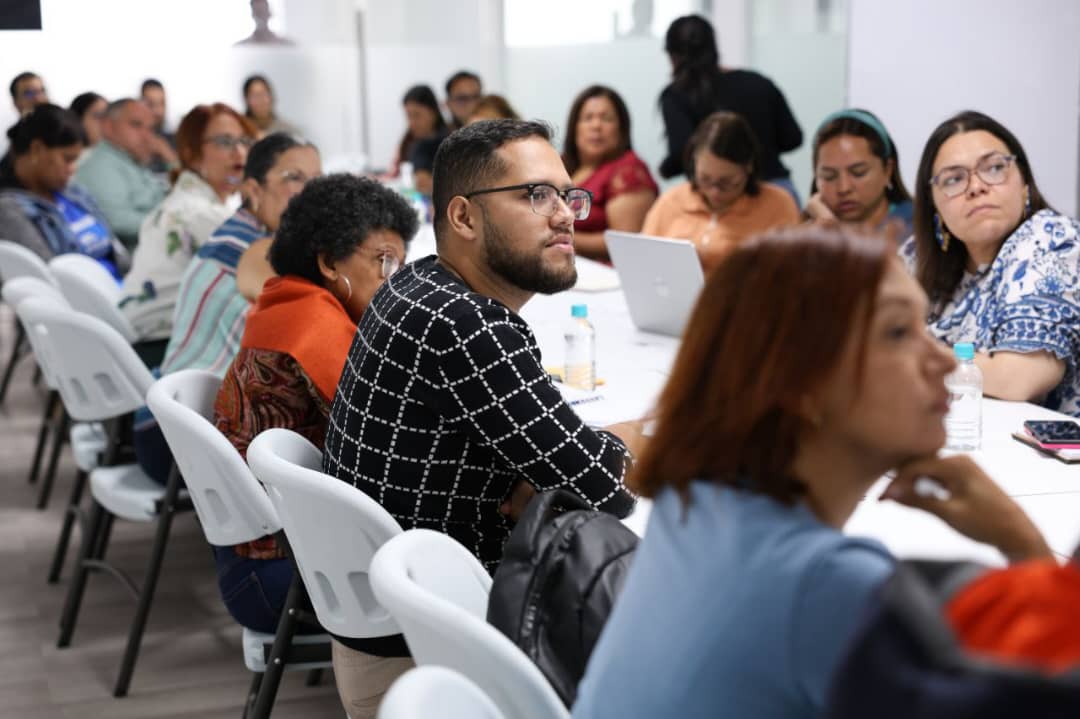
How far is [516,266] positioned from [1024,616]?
144 centimetres

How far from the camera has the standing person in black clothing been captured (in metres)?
5.47

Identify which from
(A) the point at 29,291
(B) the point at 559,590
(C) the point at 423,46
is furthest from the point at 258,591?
(C) the point at 423,46

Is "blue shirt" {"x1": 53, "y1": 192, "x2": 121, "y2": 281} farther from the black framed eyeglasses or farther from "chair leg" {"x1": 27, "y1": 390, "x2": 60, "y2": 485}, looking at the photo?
the black framed eyeglasses

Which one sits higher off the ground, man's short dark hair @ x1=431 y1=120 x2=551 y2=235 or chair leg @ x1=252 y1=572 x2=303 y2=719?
man's short dark hair @ x1=431 y1=120 x2=551 y2=235

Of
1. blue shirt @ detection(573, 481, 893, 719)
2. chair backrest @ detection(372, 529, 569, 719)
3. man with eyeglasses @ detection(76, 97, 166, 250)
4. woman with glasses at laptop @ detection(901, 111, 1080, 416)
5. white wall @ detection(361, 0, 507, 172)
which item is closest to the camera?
blue shirt @ detection(573, 481, 893, 719)

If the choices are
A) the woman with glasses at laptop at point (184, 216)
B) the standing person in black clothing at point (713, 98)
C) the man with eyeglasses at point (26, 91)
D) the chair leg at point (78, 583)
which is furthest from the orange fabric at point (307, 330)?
the man with eyeglasses at point (26, 91)

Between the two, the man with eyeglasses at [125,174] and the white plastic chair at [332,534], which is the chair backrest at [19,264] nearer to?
the man with eyeglasses at [125,174]

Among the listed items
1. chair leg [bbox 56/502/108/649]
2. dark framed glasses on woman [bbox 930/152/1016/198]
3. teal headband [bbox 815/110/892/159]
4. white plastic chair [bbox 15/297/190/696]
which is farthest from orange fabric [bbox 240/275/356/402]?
teal headband [bbox 815/110/892/159]

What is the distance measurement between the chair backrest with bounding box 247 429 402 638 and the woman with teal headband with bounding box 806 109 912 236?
2.30 metres

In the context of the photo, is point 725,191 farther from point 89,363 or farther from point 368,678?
point 368,678

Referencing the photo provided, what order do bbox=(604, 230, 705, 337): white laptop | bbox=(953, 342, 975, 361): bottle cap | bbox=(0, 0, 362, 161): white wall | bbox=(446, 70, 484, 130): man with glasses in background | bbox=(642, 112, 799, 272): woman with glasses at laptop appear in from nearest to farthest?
bbox=(953, 342, 975, 361): bottle cap < bbox=(604, 230, 705, 337): white laptop < bbox=(642, 112, 799, 272): woman with glasses at laptop < bbox=(446, 70, 484, 130): man with glasses in background < bbox=(0, 0, 362, 161): white wall

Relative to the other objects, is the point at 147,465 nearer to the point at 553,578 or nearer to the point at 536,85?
the point at 553,578

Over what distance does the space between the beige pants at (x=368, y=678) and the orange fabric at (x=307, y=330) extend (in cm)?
53

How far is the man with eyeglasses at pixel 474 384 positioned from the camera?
1827mm
